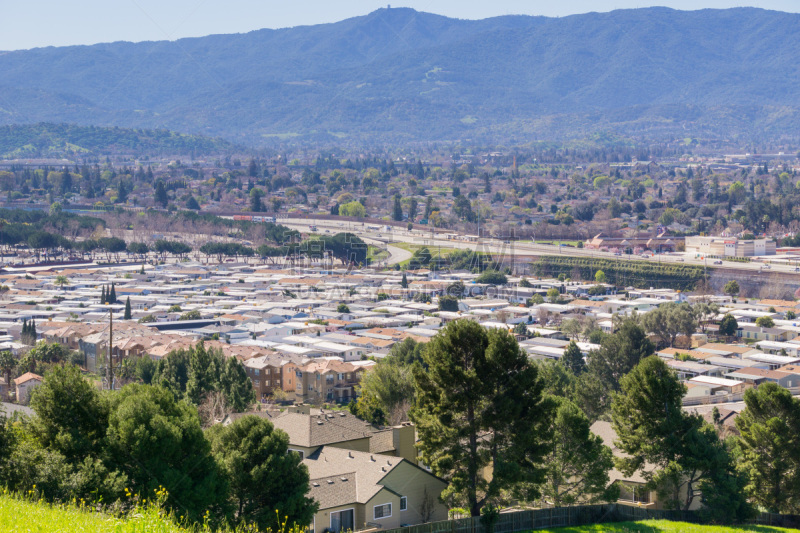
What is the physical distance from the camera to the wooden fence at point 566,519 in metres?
13.4

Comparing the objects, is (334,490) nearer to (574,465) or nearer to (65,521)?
(574,465)

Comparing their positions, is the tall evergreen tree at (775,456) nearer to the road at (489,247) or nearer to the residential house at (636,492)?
the residential house at (636,492)

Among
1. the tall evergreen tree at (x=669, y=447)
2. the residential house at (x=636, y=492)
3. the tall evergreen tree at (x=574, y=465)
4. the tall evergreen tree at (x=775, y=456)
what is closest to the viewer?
the tall evergreen tree at (x=574, y=465)

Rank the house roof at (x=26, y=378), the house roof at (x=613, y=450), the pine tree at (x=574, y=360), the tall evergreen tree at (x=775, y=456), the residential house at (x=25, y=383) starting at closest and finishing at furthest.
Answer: the tall evergreen tree at (x=775, y=456), the house roof at (x=613, y=450), the residential house at (x=25, y=383), the house roof at (x=26, y=378), the pine tree at (x=574, y=360)

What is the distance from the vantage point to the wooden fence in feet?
44.0

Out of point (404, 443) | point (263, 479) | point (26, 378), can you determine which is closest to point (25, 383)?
point (26, 378)

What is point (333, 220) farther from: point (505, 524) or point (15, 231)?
point (505, 524)

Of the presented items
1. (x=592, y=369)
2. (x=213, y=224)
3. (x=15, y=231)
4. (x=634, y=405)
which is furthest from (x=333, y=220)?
(x=634, y=405)

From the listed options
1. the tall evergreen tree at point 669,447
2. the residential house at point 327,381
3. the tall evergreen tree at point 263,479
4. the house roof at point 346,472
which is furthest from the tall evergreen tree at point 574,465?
the residential house at point 327,381

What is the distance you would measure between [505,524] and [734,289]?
5088 centimetres

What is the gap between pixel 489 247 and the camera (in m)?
79.4

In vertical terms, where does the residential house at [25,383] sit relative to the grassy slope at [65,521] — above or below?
below

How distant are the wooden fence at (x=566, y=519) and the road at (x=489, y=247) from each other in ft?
168

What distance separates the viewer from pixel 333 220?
4013 inches
